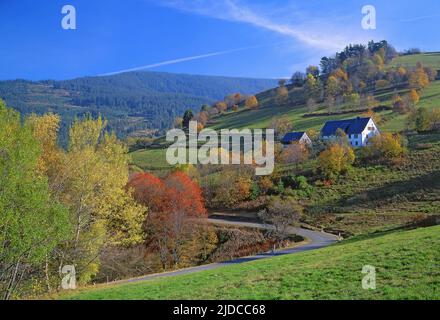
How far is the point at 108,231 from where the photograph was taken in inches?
1067

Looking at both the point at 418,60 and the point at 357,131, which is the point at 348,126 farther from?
the point at 418,60

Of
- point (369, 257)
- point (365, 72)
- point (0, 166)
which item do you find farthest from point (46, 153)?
point (365, 72)

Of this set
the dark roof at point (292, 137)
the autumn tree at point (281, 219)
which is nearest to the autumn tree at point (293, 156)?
the dark roof at point (292, 137)

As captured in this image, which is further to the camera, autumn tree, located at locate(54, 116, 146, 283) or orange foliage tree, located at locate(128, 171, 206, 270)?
orange foliage tree, located at locate(128, 171, 206, 270)

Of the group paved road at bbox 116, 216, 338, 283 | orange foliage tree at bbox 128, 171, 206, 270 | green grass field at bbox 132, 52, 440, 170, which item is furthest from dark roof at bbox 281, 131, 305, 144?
orange foliage tree at bbox 128, 171, 206, 270

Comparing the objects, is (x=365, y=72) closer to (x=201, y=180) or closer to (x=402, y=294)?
(x=201, y=180)

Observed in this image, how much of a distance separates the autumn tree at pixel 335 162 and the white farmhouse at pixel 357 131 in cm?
1946

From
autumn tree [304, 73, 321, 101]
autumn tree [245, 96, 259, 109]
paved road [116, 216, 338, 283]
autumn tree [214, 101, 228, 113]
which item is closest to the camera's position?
paved road [116, 216, 338, 283]

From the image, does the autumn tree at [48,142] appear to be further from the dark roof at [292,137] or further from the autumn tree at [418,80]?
the autumn tree at [418,80]

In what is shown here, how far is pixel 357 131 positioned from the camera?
297ft

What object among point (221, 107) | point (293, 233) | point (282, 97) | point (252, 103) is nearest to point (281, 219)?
point (293, 233)

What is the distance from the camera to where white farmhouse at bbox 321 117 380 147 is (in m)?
89.9

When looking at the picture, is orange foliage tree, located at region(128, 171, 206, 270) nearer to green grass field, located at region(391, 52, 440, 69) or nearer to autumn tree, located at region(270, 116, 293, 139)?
autumn tree, located at region(270, 116, 293, 139)
